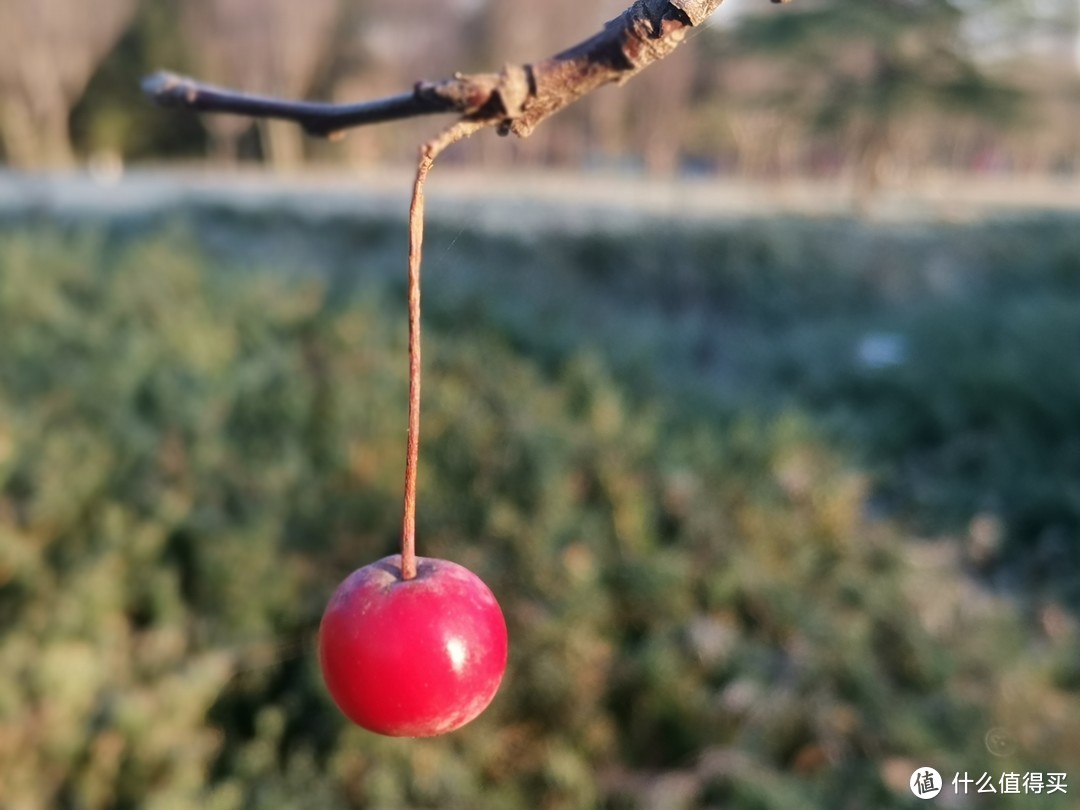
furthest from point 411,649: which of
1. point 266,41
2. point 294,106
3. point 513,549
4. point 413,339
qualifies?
point 266,41

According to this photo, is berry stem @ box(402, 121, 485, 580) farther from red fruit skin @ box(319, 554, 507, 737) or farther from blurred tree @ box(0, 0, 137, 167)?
blurred tree @ box(0, 0, 137, 167)

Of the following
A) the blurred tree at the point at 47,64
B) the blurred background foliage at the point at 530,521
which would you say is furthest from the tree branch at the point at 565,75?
the blurred tree at the point at 47,64

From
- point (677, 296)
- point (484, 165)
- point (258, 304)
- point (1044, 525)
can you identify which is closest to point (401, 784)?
point (258, 304)

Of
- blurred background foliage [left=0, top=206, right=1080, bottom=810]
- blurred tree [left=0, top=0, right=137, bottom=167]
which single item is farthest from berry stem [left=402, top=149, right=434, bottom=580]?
blurred tree [left=0, top=0, right=137, bottom=167]

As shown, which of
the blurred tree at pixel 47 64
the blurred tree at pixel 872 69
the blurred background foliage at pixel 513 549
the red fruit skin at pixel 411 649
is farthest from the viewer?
the blurred tree at pixel 47 64

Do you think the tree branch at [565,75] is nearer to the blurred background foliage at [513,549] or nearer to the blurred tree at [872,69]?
the blurred background foliage at [513,549]

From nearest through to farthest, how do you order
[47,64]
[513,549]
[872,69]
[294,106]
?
[294,106]
[513,549]
[872,69]
[47,64]

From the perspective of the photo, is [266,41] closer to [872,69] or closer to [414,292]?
[872,69]
